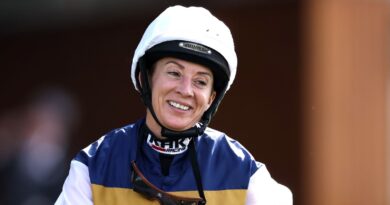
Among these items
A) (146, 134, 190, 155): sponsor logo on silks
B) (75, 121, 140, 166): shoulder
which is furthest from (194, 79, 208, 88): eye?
(75, 121, 140, 166): shoulder

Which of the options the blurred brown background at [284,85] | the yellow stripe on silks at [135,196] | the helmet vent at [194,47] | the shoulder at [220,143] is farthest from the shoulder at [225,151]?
the blurred brown background at [284,85]

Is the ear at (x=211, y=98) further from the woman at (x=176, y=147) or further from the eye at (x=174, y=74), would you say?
the eye at (x=174, y=74)

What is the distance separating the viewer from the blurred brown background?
28.5 ft

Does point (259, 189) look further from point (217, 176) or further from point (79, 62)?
point (79, 62)

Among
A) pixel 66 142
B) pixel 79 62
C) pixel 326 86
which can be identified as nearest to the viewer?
pixel 326 86

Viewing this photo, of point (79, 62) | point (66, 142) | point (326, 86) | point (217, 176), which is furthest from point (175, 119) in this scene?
point (79, 62)

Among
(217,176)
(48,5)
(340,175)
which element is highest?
(48,5)

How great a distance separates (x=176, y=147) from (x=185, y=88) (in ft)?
0.88

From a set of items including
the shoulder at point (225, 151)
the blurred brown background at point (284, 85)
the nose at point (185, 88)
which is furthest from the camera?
the blurred brown background at point (284, 85)

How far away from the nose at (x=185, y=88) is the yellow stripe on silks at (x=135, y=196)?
376mm

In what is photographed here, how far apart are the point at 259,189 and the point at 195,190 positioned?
0.25 m

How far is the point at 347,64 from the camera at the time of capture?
896cm

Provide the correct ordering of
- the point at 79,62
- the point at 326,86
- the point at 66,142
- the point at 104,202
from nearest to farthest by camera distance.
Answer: the point at 104,202, the point at 326,86, the point at 66,142, the point at 79,62

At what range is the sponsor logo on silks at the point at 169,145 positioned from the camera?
3.96m
